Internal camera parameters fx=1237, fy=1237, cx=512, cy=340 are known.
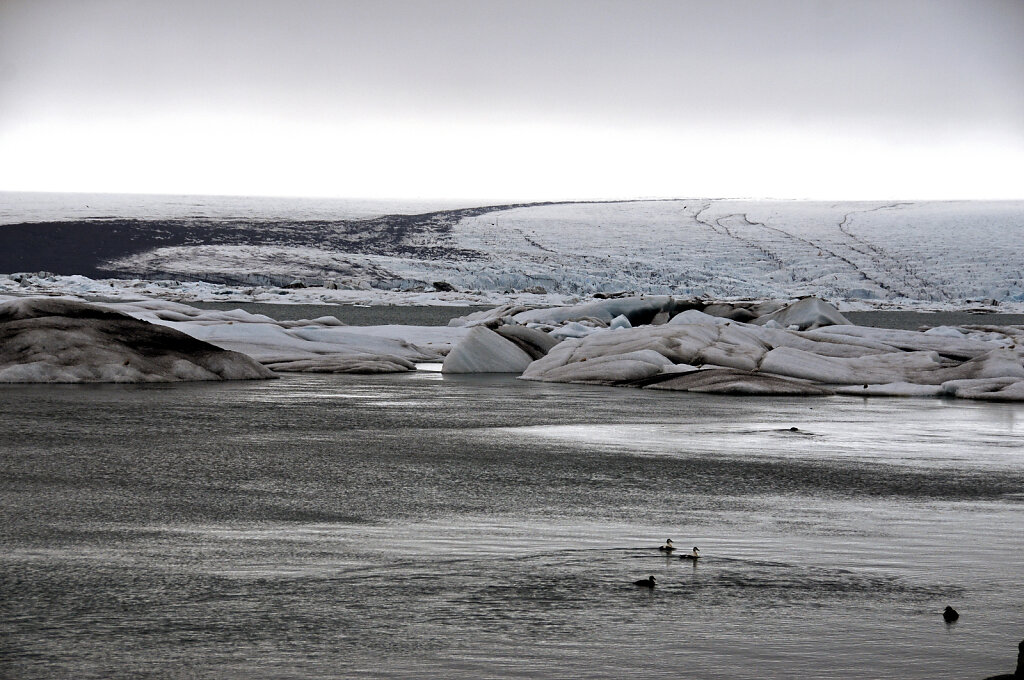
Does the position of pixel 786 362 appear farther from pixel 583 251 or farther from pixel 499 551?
pixel 583 251

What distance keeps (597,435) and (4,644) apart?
221 inches

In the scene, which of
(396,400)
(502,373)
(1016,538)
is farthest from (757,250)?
(1016,538)

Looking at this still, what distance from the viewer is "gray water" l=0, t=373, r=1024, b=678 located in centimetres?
297

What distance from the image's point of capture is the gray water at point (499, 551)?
2975mm

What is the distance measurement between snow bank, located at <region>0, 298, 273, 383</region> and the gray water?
3946mm

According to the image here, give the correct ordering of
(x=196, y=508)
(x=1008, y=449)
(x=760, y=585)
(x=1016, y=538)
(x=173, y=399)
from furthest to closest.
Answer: (x=173, y=399), (x=1008, y=449), (x=196, y=508), (x=1016, y=538), (x=760, y=585)

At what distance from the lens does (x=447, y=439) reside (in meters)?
7.95

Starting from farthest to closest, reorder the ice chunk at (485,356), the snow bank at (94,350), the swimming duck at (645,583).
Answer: the ice chunk at (485,356) → the snow bank at (94,350) → the swimming duck at (645,583)

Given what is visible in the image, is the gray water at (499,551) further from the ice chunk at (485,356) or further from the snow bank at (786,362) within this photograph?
the ice chunk at (485,356)

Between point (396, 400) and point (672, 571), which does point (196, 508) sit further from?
point (396, 400)

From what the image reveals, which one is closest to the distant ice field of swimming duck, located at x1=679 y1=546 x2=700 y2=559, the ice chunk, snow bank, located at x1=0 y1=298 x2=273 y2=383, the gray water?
the ice chunk

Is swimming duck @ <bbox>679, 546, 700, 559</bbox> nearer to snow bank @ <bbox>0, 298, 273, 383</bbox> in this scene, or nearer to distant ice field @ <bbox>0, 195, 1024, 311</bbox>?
snow bank @ <bbox>0, 298, 273, 383</bbox>

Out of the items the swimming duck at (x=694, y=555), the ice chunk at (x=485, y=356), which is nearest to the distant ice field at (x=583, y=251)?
the ice chunk at (x=485, y=356)

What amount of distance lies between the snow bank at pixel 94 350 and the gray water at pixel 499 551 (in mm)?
3946
